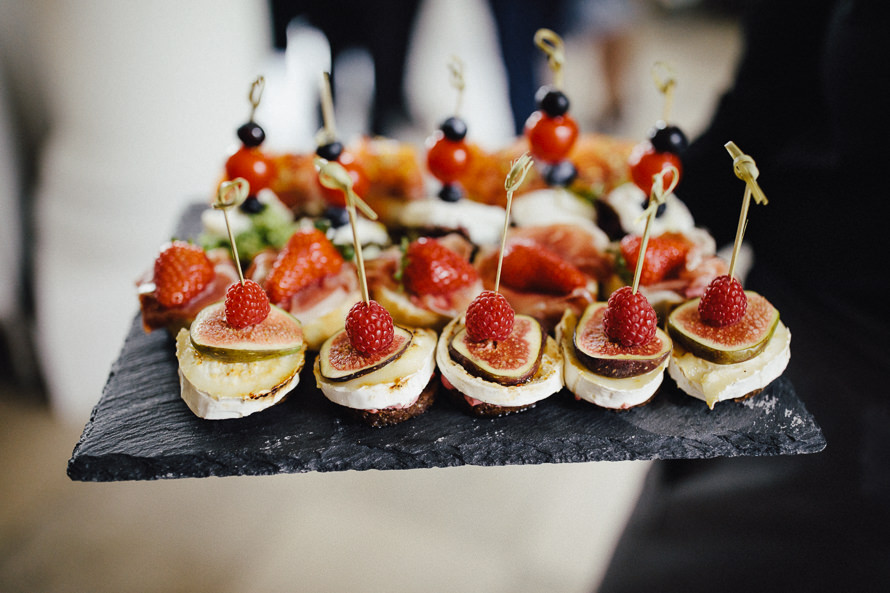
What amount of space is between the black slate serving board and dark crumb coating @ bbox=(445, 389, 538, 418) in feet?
0.05

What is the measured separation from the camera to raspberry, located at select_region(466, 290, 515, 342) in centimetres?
158

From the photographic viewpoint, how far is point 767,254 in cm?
227

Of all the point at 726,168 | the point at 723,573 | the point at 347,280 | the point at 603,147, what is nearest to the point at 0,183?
the point at 347,280

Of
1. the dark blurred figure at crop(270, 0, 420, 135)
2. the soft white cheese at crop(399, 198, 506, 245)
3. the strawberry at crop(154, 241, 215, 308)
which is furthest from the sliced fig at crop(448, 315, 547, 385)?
the dark blurred figure at crop(270, 0, 420, 135)

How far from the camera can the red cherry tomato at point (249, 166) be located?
7.06 feet

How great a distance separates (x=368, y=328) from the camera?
154cm

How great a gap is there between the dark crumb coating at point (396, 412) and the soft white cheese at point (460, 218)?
0.71 meters

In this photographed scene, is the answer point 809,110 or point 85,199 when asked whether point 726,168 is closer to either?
point 809,110

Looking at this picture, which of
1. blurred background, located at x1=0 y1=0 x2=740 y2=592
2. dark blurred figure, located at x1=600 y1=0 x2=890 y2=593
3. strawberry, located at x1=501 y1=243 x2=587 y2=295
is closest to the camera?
dark blurred figure, located at x1=600 y1=0 x2=890 y2=593

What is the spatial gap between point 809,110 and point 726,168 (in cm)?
32

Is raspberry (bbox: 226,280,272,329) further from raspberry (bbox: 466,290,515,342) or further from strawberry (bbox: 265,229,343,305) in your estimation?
raspberry (bbox: 466,290,515,342)

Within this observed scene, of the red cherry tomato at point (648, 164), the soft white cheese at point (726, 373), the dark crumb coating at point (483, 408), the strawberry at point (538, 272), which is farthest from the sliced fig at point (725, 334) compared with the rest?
the red cherry tomato at point (648, 164)

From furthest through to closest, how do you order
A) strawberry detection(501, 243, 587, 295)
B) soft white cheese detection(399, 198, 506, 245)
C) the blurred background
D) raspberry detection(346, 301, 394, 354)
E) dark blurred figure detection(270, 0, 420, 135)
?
dark blurred figure detection(270, 0, 420, 135) < the blurred background < soft white cheese detection(399, 198, 506, 245) < strawberry detection(501, 243, 587, 295) < raspberry detection(346, 301, 394, 354)

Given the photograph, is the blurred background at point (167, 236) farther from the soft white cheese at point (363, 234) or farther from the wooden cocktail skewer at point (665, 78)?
the soft white cheese at point (363, 234)
